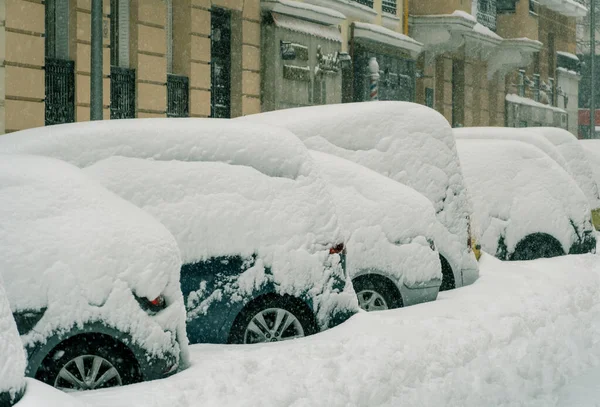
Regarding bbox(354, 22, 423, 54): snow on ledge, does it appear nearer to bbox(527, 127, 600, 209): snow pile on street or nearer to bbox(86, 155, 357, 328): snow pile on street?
bbox(527, 127, 600, 209): snow pile on street

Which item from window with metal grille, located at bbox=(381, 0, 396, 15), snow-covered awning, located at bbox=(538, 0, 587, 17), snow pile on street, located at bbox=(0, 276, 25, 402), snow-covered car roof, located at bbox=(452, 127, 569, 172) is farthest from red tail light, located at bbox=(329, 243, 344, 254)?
snow-covered awning, located at bbox=(538, 0, 587, 17)

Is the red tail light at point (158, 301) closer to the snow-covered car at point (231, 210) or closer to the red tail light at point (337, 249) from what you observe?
the snow-covered car at point (231, 210)

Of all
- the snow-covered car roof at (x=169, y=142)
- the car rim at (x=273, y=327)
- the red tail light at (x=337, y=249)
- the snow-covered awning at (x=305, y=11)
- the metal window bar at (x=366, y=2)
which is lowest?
the car rim at (x=273, y=327)

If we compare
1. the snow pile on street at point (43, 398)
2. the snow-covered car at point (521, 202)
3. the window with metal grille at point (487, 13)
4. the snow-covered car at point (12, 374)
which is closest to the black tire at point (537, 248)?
the snow-covered car at point (521, 202)

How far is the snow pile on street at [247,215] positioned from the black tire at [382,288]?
1253 millimetres

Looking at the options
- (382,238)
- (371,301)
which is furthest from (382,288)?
(382,238)

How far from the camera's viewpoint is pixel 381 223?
9.81m

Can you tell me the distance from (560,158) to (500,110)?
27399 millimetres

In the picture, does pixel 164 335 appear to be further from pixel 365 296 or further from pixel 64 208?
pixel 365 296

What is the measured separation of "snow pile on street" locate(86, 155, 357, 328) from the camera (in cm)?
762

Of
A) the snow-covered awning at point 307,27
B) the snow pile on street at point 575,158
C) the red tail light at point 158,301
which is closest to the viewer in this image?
the red tail light at point 158,301

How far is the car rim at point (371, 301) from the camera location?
969 centimetres

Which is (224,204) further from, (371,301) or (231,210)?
(371,301)

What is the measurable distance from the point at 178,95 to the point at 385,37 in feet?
33.4
